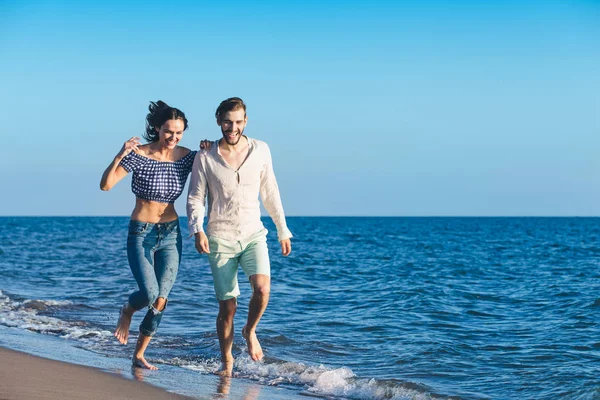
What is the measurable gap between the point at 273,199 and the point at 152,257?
1097mm

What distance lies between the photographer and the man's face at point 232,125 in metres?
5.47

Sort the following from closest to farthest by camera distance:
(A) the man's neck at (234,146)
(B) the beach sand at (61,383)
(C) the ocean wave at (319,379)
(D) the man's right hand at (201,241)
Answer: (B) the beach sand at (61,383) → (D) the man's right hand at (201,241) → (A) the man's neck at (234,146) → (C) the ocean wave at (319,379)

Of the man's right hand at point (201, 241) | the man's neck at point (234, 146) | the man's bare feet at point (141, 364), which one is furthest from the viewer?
the man's bare feet at point (141, 364)

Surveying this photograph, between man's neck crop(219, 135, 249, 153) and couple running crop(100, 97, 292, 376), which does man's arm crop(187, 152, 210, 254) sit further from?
man's neck crop(219, 135, 249, 153)

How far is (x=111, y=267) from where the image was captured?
763 inches

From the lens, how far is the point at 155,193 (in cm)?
573

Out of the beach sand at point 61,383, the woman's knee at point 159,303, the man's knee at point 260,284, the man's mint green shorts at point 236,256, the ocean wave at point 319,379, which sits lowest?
the ocean wave at point 319,379

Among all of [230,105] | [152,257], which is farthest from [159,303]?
[230,105]

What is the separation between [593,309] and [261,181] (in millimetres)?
8193

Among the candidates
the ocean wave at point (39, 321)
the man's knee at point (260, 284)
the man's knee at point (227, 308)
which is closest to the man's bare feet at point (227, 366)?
the man's knee at point (227, 308)

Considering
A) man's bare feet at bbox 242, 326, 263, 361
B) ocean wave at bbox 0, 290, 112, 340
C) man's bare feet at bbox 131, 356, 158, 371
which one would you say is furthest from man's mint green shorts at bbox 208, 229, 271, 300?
ocean wave at bbox 0, 290, 112, 340

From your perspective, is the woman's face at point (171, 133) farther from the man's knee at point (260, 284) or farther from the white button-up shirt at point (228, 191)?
the man's knee at point (260, 284)

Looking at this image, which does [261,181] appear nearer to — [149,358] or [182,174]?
[182,174]

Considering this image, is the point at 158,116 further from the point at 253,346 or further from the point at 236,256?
the point at 253,346
